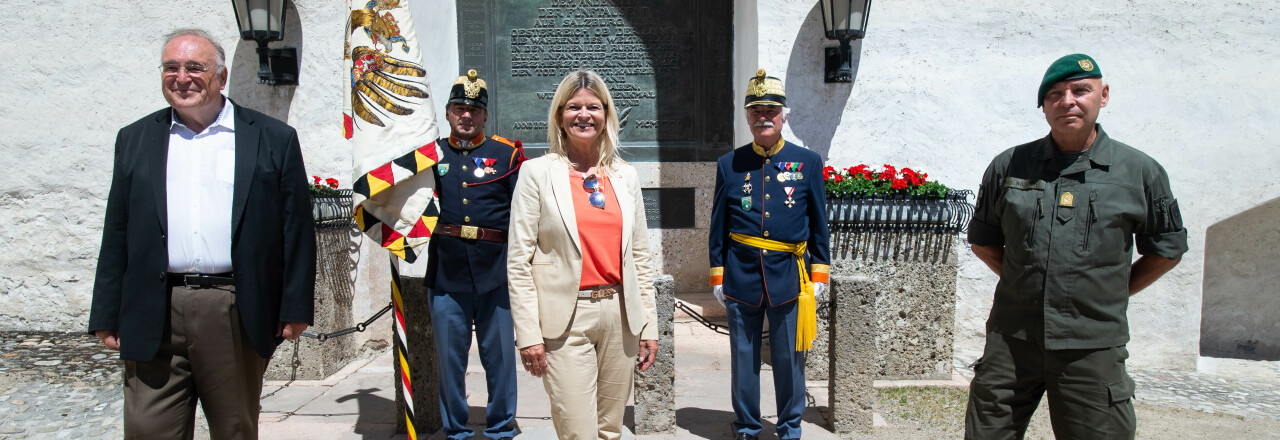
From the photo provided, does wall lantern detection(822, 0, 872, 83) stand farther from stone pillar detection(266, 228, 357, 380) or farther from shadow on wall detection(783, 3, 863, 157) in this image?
stone pillar detection(266, 228, 357, 380)

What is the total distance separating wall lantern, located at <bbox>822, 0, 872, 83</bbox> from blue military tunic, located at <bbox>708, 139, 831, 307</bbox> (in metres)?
2.30

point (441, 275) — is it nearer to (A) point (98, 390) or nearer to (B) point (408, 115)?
(B) point (408, 115)

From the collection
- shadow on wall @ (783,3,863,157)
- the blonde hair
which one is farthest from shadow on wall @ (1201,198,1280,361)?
the blonde hair

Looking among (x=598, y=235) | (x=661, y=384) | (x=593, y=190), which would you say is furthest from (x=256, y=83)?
(x=598, y=235)

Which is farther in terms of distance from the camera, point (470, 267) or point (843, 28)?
point (843, 28)

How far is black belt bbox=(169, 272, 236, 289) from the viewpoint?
272cm

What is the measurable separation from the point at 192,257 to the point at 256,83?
3945 mm

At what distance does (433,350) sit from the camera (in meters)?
4.22

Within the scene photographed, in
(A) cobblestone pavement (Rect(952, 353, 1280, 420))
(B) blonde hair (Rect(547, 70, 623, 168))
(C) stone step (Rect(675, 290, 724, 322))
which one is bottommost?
(A) cobblestone pavement (Rect(952, 353, 1280, 420))

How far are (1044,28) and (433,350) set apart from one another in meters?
5.51

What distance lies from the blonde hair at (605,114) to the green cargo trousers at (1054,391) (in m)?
1.78

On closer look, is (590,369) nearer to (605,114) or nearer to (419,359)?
(605,114)

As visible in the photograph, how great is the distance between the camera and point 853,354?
434 centimetres

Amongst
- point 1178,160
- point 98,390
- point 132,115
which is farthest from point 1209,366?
point 132,115
